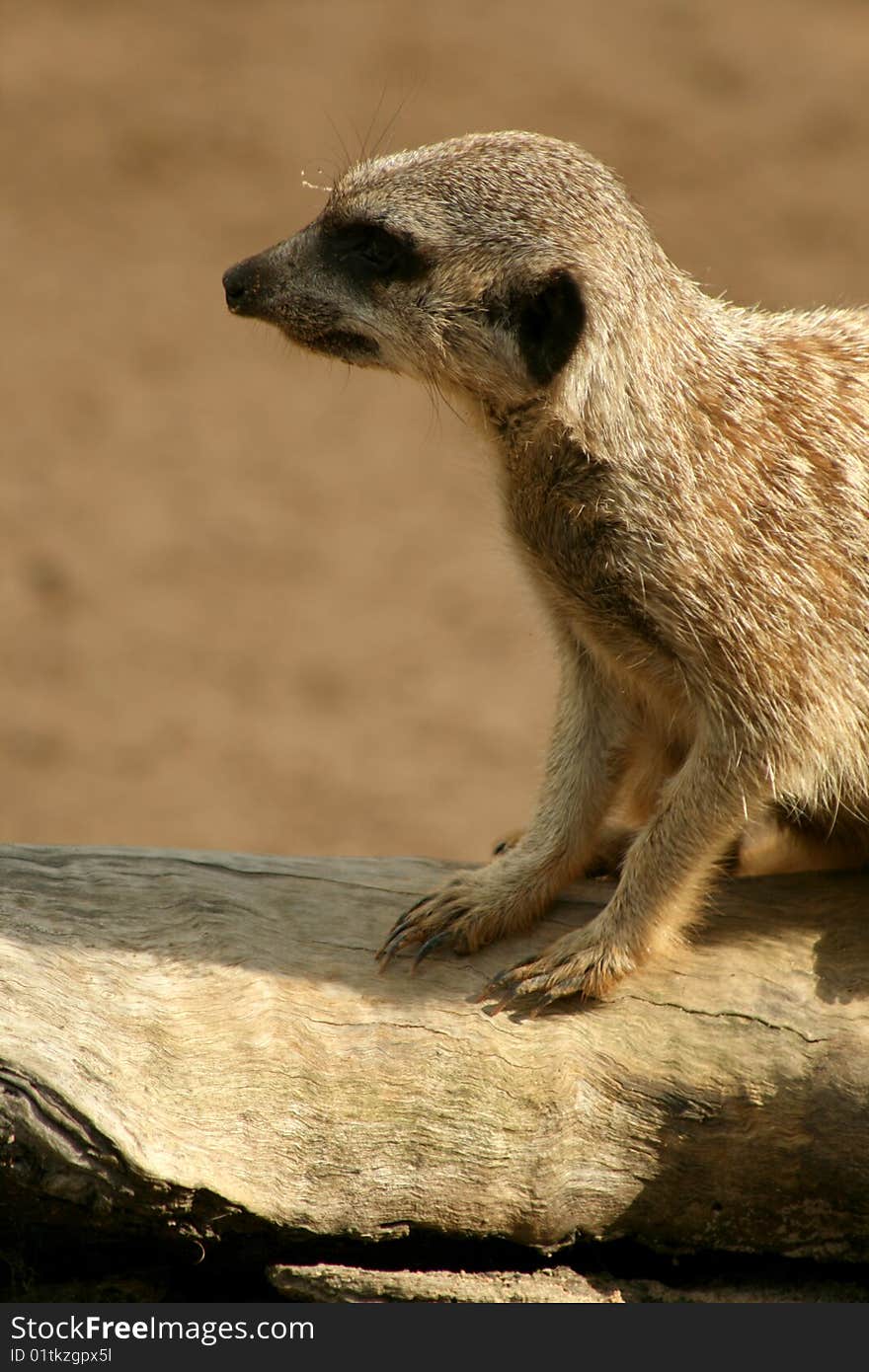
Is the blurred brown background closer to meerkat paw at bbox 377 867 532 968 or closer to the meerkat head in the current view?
meerkat paw at bbox 377 867 532 968

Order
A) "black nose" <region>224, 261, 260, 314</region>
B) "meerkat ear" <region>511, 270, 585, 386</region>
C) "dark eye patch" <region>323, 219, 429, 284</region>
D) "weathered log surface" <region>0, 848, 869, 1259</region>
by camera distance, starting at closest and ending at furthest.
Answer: "weathered log surface" <region>0, 848, 869, 1259</region> < "meerkat ear" <region>511, 270, 585, 386</region> < "dark eye patch" <region>323, 219, 429, 284</region> < "black nose" <region>224, 261, 260, 314</region>

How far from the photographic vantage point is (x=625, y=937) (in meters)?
3.64

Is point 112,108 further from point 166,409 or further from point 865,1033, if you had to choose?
point 865,1033

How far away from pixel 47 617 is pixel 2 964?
630cm

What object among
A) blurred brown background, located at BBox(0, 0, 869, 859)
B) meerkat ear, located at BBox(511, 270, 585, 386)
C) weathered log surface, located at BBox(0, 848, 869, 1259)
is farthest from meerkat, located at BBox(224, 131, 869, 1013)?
blurred brown background, located at BBox(0, 0, 869, 859)

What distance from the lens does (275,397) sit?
11.2 meters

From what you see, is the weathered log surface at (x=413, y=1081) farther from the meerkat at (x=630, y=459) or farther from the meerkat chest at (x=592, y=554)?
the meerkat chest at (x=592, y=554)

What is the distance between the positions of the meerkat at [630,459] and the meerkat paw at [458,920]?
1 cm

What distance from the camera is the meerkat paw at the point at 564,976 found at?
142 inches

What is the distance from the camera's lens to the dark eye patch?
3.53 metres

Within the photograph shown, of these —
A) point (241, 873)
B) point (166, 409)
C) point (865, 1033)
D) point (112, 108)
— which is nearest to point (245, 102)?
point (112, 108)

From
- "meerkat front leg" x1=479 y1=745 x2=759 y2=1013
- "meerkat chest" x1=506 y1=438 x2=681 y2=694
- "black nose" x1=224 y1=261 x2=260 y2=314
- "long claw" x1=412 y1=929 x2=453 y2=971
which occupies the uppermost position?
"black nose" x1=224 y1=261 x2=260 y2=314

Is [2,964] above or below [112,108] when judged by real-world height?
below

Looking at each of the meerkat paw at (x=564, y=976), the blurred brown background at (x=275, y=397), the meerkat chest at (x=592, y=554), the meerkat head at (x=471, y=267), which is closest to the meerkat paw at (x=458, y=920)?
the meerkat paw at (x=564, y=976)
